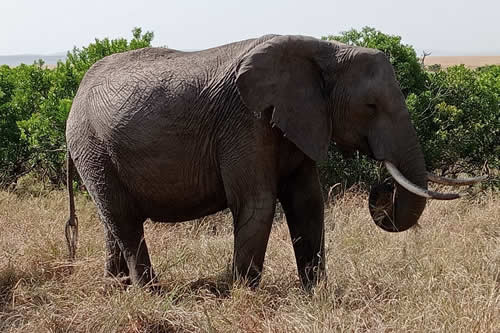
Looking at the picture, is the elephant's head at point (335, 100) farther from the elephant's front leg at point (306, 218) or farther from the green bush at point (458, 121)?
the green bush at point (458, 121)

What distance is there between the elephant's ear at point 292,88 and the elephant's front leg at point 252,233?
1.44ft

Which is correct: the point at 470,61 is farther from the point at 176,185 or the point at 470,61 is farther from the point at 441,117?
the point at 176,185

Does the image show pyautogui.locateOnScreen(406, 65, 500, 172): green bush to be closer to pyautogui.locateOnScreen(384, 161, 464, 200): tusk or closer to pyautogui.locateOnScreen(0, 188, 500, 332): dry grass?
pyautogui.locateOnScreen(0, 188, 500, 332): dry grass

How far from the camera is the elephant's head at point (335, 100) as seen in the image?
398cm

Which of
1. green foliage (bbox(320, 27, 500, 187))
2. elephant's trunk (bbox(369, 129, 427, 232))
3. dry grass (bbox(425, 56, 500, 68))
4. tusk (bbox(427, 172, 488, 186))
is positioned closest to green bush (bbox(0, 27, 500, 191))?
green foliage (bbox(320, 27, 500, 187))

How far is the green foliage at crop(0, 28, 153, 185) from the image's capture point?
7.90m

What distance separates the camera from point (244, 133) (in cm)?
407

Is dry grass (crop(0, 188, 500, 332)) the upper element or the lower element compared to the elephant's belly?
lower

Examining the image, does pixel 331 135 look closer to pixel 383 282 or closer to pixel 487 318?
pixel 383 282

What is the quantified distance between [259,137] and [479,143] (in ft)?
16.9

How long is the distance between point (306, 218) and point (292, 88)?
102 cm

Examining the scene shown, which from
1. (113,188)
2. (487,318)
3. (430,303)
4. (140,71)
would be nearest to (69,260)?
(113,188)

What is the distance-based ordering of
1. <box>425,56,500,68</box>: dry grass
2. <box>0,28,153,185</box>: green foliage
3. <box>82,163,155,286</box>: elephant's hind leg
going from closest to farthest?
<box>82,163,155,286</box>: elephant's hind leg < <box>0,28,153,185</box>: green foliage < <box>425,56,500,68</box>: dry grass

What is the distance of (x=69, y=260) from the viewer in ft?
17.4
